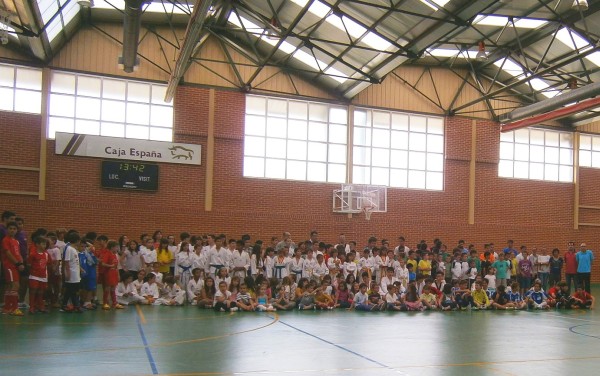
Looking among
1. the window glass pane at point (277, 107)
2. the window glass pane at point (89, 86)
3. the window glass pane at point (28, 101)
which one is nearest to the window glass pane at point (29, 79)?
the window glass pane at point (28, 101)

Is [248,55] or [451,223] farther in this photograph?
[451,223]

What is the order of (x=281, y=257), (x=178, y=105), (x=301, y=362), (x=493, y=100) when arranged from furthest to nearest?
(x=493, y=100)
(x=178, y=105)
(x=281, y=257)
(x=301, y=362)

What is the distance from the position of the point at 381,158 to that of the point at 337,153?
1943 mm

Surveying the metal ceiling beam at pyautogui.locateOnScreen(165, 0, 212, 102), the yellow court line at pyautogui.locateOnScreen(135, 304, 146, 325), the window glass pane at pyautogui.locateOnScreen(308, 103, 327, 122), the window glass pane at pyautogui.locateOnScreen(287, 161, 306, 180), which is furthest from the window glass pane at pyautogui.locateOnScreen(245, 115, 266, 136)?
the yellow court line at pyautogui.locateOnScreen(135, 304, 146, 325)

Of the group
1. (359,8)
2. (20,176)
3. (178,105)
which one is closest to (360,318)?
(359,8)

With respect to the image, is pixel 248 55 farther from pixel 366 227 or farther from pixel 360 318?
pixel 360 318

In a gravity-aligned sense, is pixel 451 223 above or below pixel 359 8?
below

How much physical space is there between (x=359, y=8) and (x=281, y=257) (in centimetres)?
799

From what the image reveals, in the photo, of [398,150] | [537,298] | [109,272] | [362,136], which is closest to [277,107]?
[362,136]

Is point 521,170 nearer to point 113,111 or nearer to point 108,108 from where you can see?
point 113,111

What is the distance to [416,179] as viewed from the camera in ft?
78.7

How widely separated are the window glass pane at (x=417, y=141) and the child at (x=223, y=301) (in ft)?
41.2

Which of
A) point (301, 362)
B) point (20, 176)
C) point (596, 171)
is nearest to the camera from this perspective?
point (301, 362)

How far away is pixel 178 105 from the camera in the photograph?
20.9 m
